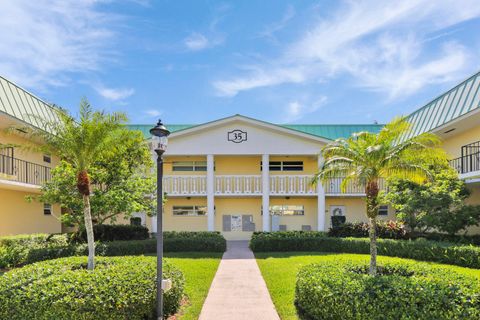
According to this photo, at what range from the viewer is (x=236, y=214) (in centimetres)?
2308

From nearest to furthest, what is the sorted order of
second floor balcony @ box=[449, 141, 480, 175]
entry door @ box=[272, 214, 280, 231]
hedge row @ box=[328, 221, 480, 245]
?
hedge row @ box=[328, 221, 480, 245], second floor balcony @ box=[449, 141, 480, 175], entry door @ box=[272, 214, 280, 231]

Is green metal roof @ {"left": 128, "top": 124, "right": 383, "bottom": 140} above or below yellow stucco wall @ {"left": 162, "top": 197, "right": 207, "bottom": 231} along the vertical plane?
above

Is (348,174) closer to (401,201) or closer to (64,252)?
(401,201)

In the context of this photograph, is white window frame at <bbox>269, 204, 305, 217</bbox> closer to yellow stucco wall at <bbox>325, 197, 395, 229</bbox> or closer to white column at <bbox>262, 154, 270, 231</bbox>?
yellow stucco wall at <bbox>325, 197, 395, 229</bbox>

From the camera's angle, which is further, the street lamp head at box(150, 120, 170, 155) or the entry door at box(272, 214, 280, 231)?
the entry door at box(272, 214, 280, 231)

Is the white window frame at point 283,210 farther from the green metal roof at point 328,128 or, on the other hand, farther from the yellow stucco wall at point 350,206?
the green metal roof at point 328,128

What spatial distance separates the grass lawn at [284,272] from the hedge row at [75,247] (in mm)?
2782

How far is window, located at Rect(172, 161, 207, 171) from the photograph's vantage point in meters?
23.5

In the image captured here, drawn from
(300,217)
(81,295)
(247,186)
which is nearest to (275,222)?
(300,217)

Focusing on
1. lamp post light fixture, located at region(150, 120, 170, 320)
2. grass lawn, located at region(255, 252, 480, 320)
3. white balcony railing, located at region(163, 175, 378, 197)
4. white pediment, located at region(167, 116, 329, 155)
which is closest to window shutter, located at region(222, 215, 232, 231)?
white balcony railing, located at region(163, 175, 378, 197)

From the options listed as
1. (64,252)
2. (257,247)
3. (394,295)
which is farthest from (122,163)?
(394,295)

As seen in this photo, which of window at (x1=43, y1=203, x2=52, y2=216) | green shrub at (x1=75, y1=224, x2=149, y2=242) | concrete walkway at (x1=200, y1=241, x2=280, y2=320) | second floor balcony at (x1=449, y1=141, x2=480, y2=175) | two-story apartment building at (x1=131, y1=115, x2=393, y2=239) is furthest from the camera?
two-story apartment building at (x1=131, y1=115, x2=393, y2=239)

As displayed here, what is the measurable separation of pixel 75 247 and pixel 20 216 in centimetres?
633

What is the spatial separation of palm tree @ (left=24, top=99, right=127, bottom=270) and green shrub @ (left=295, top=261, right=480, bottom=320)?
592cm
